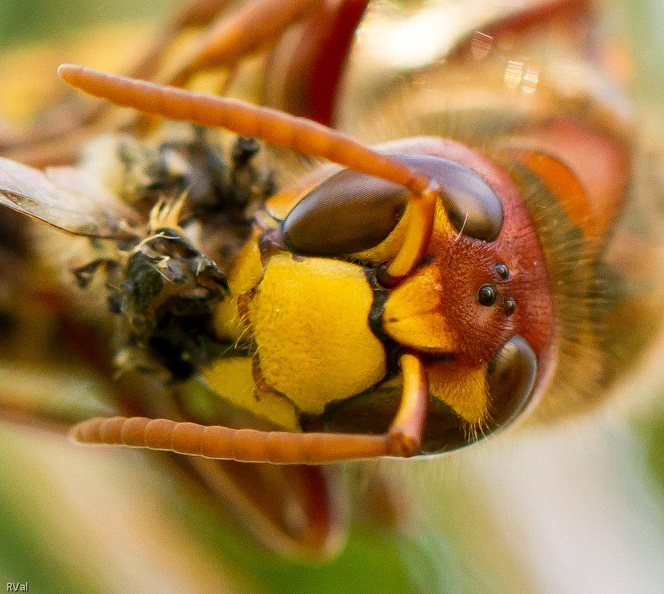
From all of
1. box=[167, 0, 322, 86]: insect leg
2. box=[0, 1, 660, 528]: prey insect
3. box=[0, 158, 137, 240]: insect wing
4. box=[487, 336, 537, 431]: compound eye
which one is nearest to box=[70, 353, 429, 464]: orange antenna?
box=[0, 1, 660, 528]: prey insect

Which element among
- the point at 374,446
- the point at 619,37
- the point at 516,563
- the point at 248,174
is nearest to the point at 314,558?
the point at 516,563

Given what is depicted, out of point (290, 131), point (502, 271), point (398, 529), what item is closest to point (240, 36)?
point (290, 131)

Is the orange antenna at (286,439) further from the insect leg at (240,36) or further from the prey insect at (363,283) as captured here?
the insect leg at (240,36)

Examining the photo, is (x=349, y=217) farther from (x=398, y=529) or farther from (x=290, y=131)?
(x=398, y=529)

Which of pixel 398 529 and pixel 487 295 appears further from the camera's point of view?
pixel 398 529

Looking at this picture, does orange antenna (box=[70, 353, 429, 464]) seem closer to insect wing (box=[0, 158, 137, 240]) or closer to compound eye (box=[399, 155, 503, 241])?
compound eye (box=[399, 155, 503, 241])

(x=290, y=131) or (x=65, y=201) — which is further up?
(x=290, y=131)

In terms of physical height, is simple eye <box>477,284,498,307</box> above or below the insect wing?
above
